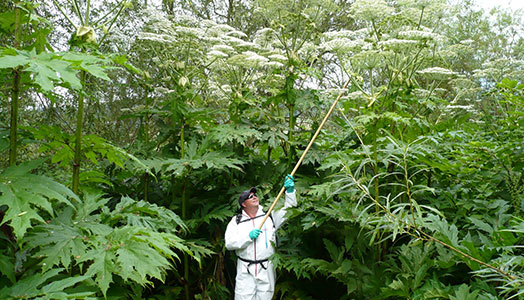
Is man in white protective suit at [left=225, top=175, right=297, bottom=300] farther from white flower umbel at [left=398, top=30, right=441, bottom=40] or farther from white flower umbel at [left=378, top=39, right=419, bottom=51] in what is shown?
white flower umbel at [left=398, top=30, right=441, bottom=40]

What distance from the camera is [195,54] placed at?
15.0 feet

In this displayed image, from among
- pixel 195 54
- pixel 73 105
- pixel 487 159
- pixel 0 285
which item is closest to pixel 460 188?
pixel 487 159

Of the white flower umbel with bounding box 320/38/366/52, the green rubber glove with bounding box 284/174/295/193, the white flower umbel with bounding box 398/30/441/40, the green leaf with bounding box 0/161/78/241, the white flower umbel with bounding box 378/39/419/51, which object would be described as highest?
the white flower umbel with bounding box 398/30/441/40

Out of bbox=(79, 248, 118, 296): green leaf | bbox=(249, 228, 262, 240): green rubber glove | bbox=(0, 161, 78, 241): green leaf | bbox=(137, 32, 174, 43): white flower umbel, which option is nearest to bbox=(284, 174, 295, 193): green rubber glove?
bbox=(249, 228, 262, 240): green rubber glove

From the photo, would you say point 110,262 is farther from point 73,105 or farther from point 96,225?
point 73,105

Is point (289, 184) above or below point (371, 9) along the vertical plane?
below

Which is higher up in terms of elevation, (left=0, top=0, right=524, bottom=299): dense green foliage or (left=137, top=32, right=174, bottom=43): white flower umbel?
(left=137, top=32, right=174, bottom=43): white flower umbel

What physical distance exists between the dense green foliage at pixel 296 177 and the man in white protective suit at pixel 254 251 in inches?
6.6

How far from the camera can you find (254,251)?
12.9 ft

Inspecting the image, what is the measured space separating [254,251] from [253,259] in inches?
3.0

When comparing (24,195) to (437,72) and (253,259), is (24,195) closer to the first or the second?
(253,259)

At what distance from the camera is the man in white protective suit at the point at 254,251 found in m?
3.88

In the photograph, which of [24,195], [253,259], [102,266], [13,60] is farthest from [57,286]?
[253,259]

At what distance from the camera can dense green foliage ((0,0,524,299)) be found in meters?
2.04
